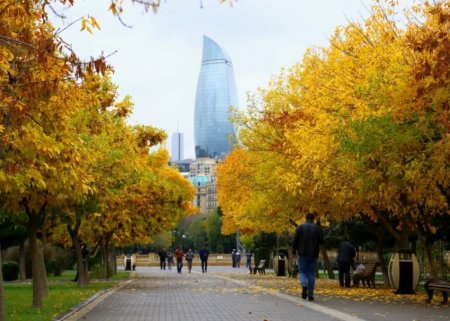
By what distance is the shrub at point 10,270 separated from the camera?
37.3 m

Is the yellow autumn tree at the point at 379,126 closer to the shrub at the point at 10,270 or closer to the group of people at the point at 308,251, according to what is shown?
the group of people at the point at 308,251

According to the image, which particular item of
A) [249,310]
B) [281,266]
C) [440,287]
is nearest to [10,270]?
[281,266]

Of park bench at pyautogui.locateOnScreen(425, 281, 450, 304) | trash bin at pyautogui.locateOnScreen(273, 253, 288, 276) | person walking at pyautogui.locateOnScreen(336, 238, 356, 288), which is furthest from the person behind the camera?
trash bin at pyautogui.locateOnScreen(273, 253, 288, 276)

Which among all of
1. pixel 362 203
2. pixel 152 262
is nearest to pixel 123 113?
pixel 362 203

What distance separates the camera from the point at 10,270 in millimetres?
37875

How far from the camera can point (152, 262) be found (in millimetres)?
85625

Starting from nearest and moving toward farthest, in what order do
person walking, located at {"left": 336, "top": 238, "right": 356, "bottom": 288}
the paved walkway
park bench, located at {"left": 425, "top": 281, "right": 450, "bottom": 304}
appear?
the paved walkway
park bench, located at {"left": 425, "top": 281, "right": 450, "bottom": 304}
person walking, located at {"left": 336, "top": 238, "right": 356, "bottom": 288}

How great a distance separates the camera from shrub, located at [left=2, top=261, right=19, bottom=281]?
37.3m

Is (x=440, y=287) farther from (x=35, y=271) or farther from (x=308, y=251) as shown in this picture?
(x=35, y=271)

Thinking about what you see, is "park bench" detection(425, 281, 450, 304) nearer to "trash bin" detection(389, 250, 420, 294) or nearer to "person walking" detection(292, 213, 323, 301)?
"person walking" detection(292, 213, 323, 301)

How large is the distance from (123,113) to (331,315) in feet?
53.3

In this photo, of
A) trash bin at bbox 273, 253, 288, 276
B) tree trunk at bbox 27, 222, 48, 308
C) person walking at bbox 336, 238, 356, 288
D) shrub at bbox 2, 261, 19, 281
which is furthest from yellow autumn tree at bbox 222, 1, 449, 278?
shrub at bbox 2, 261, 19, 281

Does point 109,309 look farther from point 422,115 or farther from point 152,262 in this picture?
point 152,262

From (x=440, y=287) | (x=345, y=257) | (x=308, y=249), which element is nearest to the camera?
(x=440, y=287)
